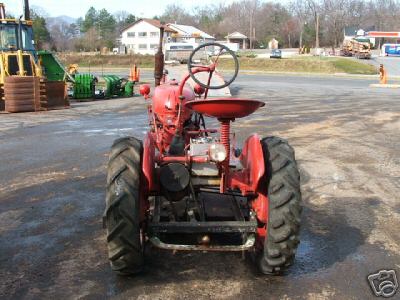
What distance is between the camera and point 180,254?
477cm

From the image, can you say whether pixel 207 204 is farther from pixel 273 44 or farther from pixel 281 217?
pixel 273 44

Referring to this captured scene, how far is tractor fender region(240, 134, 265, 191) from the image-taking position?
4.21 meters

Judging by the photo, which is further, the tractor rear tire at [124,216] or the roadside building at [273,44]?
the roadside building at [273,44]

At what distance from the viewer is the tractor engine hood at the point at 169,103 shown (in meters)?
5.89

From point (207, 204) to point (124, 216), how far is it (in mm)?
1167

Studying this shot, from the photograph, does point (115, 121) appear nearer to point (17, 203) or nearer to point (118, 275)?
point (17, 203)

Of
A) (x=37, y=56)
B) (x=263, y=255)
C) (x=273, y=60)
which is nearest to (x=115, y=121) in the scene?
(x=37, y=56)

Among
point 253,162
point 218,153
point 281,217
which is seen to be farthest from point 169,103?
point 281,217

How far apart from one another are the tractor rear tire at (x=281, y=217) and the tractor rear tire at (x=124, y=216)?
108 centimetres

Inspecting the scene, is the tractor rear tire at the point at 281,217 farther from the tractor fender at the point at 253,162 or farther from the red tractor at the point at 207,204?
the tractor fender at the point at 253,162

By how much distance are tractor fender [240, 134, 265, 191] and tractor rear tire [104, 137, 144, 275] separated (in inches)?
38.2

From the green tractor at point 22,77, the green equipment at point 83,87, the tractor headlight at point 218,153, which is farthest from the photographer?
the green equipment at point 83,87

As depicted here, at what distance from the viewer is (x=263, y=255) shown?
168 inches

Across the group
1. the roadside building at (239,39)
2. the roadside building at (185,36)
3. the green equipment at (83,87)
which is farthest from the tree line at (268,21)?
the green equipment at (83,87)
